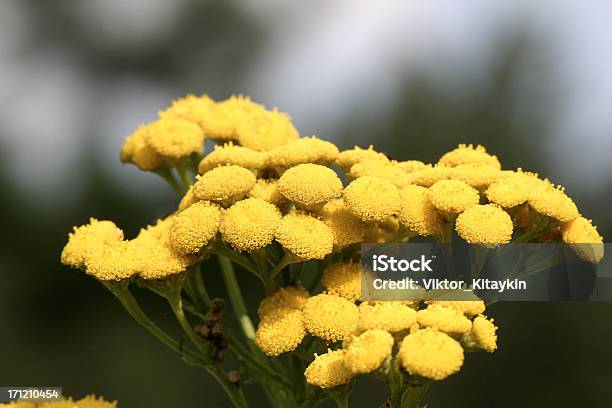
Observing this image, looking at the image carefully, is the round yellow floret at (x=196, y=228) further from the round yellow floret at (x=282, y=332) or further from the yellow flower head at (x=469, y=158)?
the yellow flower head at (x=469, y=158)

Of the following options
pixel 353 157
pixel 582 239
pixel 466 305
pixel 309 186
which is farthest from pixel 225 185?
pixel 582 239

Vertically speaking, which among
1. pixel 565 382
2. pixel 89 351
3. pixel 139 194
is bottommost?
pixel 565 382

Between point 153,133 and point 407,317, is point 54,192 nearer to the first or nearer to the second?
point 153,133

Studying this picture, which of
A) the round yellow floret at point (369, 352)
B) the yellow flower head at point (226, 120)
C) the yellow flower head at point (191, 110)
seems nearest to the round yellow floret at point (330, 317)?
the round yellow floret at point (369, 352)

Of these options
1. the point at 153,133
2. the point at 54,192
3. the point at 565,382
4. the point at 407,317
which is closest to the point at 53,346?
the point at 54,192

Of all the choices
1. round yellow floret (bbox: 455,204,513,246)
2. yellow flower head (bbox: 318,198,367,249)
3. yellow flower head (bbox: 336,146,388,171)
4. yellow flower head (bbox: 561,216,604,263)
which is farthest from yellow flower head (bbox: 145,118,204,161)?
yellow flower head (bbox: 561,216,604,263)

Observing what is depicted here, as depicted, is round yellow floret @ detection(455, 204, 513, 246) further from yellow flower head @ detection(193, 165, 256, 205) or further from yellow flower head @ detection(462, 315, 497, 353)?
yellow flower head @ detection(193, 165, 256, 205)

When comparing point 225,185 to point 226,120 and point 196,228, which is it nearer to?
point 196,228
